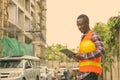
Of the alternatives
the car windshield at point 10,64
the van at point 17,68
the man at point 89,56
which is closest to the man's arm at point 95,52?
the man at point 89,56

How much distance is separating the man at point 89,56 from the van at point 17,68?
1808 centimetres

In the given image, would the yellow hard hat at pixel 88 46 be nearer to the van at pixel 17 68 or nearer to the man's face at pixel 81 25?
the man's face at pixel 81 25

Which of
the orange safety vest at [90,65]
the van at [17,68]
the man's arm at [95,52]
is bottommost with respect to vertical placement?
the van at [17,68]

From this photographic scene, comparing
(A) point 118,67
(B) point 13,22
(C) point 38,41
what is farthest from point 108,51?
(C) point 38,41

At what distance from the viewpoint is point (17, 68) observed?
84.3ft

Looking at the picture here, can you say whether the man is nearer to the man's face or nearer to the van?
Result: the man's face

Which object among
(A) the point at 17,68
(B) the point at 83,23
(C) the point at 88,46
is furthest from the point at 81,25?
(A) the point at 17,68

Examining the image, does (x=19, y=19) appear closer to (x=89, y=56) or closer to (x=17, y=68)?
(x=17, y=68)

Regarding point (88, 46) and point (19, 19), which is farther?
point (19, 19)

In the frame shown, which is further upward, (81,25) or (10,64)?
(81,25)

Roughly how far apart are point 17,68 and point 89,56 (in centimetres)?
1929

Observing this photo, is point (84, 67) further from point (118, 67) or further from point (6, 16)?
point (6, 16)

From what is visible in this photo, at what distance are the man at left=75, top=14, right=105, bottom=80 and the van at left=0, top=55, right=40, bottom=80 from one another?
18078mm

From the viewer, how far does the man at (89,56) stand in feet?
21.8
